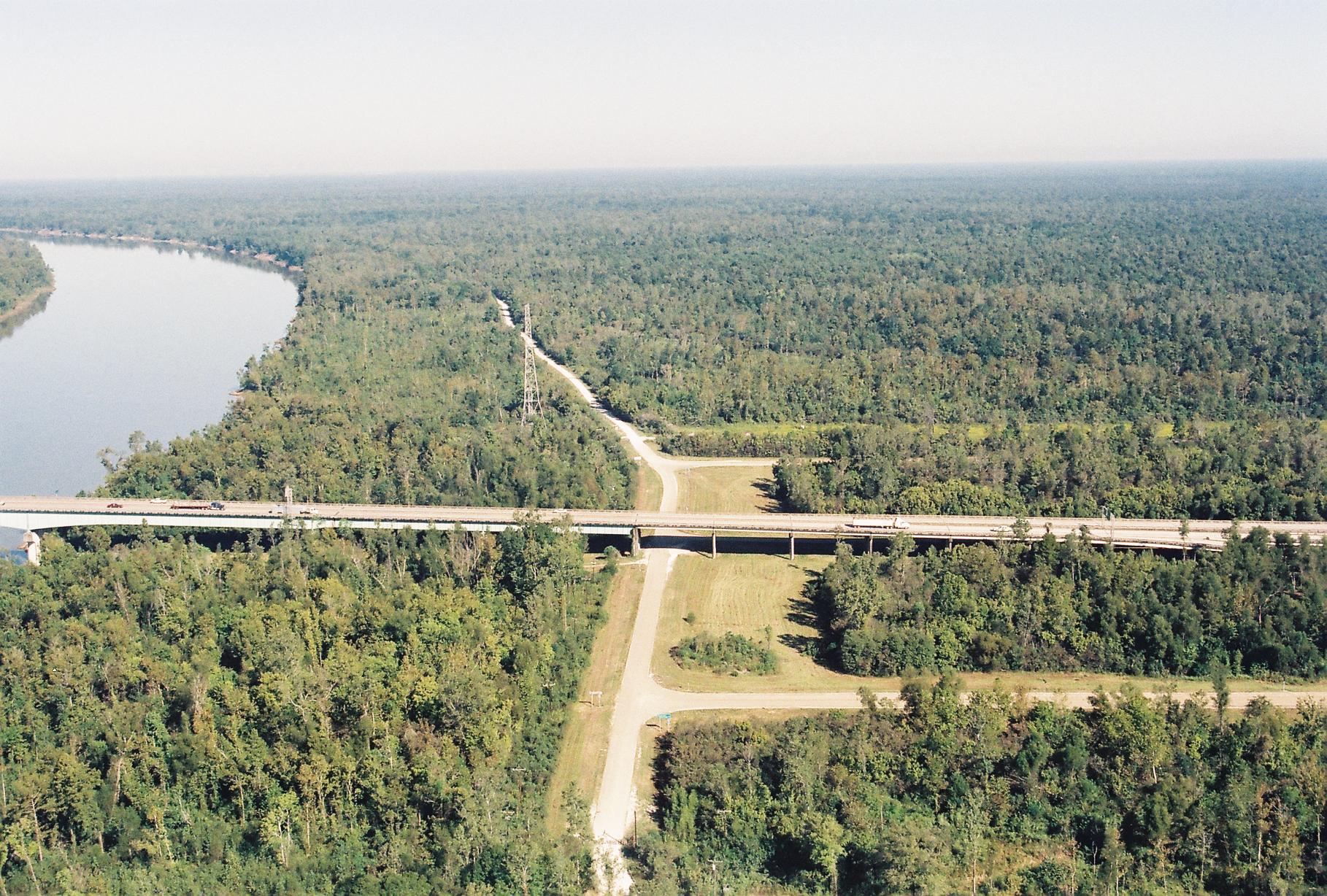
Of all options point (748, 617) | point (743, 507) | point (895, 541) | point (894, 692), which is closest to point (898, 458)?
point (743, 507)

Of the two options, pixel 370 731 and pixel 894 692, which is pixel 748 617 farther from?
pixel 370 731

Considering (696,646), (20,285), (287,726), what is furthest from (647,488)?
(20,285)

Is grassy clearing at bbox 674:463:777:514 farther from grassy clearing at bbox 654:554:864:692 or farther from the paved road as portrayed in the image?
grassy clearing at bbox 654:554:864:692

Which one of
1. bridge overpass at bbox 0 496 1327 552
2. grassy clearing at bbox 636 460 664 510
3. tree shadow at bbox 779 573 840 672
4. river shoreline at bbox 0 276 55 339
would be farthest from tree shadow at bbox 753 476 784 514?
river shoreline at bbox 0 276 55 339

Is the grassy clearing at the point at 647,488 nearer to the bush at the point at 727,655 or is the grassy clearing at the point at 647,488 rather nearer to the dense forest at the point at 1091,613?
the dense forest at the point at 1091,613

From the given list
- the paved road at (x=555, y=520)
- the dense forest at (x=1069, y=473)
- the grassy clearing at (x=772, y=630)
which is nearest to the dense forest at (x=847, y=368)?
the dense forest at (x=1069, y=473)
